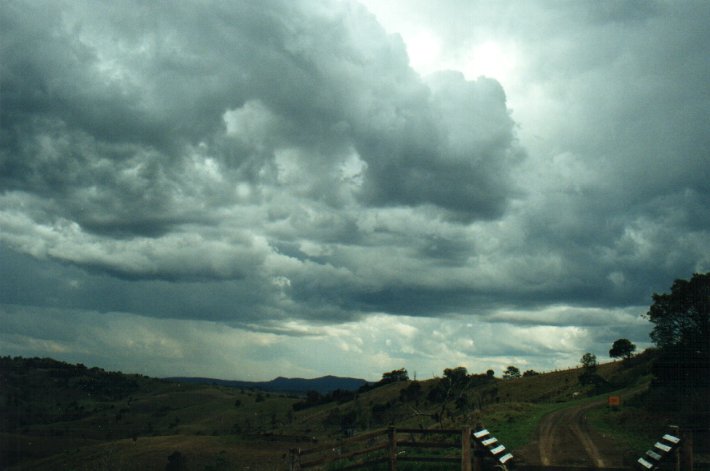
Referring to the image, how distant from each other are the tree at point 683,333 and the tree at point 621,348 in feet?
147

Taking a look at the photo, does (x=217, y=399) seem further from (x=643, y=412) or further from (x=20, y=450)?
(x=643, y=412)

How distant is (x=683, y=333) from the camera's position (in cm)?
5569

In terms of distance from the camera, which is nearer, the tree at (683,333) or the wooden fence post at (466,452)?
the wooden fence post at (466,452)

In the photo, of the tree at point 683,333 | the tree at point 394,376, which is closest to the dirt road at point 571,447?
the tree at point 683,333

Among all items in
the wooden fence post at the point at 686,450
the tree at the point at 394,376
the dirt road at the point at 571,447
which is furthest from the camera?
the tree at the point at 394,376

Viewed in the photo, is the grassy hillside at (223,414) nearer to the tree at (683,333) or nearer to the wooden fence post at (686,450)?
the tree at (683,333)

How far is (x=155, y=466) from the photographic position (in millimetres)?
59594

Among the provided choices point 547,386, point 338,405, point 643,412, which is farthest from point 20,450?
point 643,412

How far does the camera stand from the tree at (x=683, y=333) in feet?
171

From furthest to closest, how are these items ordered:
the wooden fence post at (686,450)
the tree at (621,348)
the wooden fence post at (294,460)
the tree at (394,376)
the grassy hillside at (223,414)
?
the tree at (394,376) → the tree at (621,348) → the grassy hillside at (223,414) → the wooden fence post at (686,450) → the wooden fence post at (294,460)

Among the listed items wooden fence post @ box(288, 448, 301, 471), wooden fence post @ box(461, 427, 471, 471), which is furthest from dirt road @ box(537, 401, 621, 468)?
wooden fence post @ box(288, 448, 301, 471)

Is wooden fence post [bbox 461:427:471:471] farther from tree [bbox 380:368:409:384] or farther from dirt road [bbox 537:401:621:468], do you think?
tree [bbox 380:368:409:384]

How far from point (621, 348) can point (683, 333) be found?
47086mm

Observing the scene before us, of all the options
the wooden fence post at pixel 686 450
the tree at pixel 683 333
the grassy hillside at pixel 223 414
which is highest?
the tree at pixel 683 333
